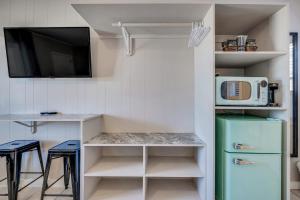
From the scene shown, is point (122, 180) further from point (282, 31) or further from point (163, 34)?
point (282, 31)

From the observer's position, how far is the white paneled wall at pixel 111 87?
7.94 ft

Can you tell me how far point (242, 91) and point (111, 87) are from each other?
1.48 meters

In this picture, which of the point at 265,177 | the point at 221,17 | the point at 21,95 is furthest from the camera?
the point at 21,95

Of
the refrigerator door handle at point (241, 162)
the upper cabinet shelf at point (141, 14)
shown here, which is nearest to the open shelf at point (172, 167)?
the refrigerator door handle at point (241, 162)

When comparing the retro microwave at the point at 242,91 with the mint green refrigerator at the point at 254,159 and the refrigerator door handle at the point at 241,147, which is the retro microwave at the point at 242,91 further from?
the refrigerator door handle at the point at 241,147

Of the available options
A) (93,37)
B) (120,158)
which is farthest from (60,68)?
(120,158)

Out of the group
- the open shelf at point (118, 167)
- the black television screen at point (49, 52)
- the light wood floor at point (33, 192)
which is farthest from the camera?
the black television screen at point (49, 52)

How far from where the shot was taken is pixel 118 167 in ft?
6.63

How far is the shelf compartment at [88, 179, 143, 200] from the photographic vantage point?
6.50 ft

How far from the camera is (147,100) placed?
95.6 inches

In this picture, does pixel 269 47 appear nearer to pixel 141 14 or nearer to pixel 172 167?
pixel 141 14

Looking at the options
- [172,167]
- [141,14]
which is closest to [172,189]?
[172,167]

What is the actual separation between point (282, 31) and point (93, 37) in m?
1.99

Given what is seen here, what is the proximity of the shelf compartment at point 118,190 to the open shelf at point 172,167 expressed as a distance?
30 cm
